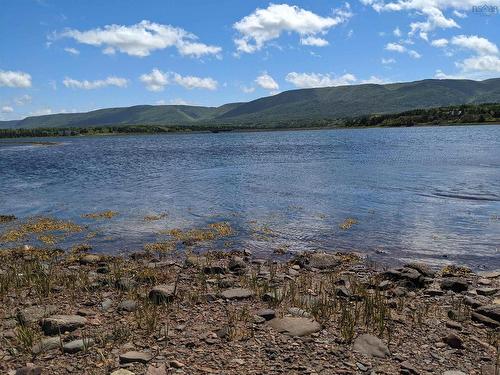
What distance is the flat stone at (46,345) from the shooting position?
35.2 ft

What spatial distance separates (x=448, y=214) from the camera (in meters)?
30.4

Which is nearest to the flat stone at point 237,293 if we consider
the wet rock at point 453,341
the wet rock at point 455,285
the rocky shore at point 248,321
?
the rocky shore at point 248,321

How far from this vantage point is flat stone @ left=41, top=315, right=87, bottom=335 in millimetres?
11797

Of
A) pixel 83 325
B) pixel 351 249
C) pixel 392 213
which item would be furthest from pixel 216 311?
pixel 392 213

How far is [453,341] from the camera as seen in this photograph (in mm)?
11258

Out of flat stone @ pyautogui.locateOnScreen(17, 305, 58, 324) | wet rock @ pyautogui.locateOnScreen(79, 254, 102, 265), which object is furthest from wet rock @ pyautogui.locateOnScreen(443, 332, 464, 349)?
wet rock @ pyautogui.locateOnScreen(79, 254, 102, 265)

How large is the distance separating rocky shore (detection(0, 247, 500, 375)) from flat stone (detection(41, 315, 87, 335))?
32 mm

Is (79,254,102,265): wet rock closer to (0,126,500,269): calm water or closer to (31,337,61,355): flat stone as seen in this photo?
(0,126,500,269): calm water

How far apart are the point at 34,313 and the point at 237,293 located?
614cm

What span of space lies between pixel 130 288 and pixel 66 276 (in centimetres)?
300

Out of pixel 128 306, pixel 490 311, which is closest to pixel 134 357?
pixel 128 306

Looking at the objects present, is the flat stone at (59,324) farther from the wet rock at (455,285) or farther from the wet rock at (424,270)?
the wet rock at (424,270)

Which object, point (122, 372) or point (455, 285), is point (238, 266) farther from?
point (122, 372)

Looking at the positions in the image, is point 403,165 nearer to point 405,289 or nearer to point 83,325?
point 405,289
